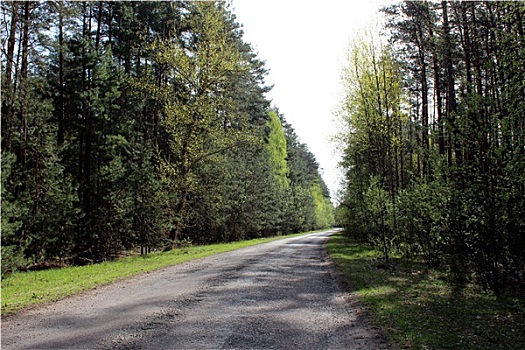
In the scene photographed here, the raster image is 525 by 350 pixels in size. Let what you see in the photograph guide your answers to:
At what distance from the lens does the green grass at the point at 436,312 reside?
5.54 meters

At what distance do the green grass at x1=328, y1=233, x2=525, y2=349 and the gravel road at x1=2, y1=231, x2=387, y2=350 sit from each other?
1.55 feet

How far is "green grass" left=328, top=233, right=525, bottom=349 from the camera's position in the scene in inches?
218

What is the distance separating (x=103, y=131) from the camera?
20.8 m

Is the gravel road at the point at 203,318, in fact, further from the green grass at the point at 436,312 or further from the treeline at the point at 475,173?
the treeline at the point at 475,173

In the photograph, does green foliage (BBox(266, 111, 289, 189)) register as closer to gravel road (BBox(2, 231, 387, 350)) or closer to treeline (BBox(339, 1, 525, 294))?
treeline (BBox(339, 1, 525, 294))

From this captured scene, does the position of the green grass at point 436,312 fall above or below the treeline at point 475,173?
below

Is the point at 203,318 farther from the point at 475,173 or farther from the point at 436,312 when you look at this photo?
the point at 475,173

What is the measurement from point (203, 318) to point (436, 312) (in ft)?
13.9

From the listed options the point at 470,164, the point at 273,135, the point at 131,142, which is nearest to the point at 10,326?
the point at 470,164

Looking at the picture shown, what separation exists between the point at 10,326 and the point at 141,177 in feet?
43.5

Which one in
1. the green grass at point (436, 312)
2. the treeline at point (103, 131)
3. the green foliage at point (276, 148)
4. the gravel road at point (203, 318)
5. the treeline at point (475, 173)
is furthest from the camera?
the green foliage at point (276, 148)

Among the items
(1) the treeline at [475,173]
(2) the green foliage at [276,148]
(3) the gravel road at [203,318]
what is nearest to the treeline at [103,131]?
(3) the gravel road at [203,318]

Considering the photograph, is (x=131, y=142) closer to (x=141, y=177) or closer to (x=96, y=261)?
(x=141, y=177)

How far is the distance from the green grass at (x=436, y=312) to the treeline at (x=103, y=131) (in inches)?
449
